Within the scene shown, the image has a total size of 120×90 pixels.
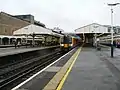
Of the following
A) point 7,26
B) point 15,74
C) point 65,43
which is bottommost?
point 15,74

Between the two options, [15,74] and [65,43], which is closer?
[15,74]

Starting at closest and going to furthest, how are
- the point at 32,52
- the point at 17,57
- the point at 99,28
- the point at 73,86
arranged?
1. the point at 73,86
2. the point at 17,57
3. the point at 32,52
4. the point at 99,28

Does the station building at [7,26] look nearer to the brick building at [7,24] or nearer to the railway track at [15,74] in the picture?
the brick building at [7,24]

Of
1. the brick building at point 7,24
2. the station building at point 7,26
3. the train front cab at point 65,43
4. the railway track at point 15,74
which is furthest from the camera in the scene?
the brick building at point 7,24

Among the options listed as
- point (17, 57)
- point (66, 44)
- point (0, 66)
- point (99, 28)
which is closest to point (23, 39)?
point (99, 28)

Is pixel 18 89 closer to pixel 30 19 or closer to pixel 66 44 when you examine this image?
pixel 66 44

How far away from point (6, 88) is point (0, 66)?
10.7 m

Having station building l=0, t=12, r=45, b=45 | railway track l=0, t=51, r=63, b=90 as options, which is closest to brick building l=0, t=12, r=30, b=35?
station building l=0, t=12, r=45, b=45

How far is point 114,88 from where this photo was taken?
10.8 metres

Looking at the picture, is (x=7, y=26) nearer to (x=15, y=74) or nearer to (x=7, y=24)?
(x=7, y=24)

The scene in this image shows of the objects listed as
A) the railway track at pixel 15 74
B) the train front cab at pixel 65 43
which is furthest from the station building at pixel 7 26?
the railway track at pixel 15 74

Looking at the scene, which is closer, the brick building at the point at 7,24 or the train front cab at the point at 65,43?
the train front cab at the point at 65,43

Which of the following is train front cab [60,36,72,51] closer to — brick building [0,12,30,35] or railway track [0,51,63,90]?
railway track [0,51,63,90]

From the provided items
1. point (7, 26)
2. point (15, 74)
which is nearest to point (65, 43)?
point (15, 74)
